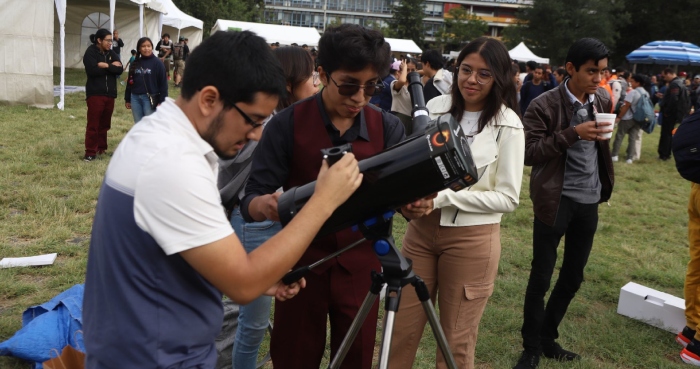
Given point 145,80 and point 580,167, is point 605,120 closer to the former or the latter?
point 580,167

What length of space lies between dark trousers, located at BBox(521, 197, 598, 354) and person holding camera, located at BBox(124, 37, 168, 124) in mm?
6500

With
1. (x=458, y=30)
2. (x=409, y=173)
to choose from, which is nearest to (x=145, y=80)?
(x=409, y=173)

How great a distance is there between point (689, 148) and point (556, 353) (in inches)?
57.8

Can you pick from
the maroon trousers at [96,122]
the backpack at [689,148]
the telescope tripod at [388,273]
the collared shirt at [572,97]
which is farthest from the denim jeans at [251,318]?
the maroon trousers at [96,122]

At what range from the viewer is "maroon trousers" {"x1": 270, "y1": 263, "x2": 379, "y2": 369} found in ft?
7.32

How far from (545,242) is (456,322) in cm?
101

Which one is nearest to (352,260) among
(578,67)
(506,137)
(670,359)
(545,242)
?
(506,137)

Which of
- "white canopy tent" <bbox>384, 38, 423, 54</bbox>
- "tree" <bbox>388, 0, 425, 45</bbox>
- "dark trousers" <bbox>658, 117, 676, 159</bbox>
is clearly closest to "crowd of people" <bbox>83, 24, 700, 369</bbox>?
"dark trousers" <bbox>658, 117, 676, 159</bbox>

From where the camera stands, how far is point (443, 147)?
164 cm

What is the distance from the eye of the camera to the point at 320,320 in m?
2.29

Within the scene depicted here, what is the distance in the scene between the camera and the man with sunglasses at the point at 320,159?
2.06 metres

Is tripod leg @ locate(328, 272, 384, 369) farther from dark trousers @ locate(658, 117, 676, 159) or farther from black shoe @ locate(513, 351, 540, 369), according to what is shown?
dark trousers @ locate(658, 117, 676, 159)

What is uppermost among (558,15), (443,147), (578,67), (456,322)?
(558,15)

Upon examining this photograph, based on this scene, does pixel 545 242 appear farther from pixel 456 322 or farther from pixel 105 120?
A: pixel 105 120
